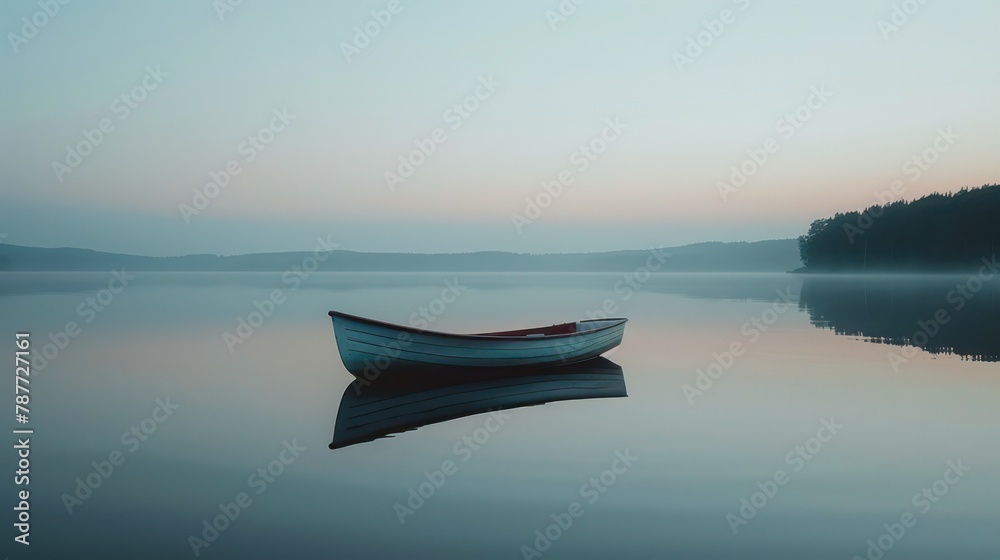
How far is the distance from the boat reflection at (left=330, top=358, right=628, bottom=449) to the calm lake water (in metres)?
0.36

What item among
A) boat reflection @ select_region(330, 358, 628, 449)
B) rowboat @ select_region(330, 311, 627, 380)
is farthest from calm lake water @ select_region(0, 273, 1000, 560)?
rowboat @ select_region(330, 311, 627, 380)

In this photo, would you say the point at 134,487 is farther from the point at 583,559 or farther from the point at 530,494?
the point at 583,559

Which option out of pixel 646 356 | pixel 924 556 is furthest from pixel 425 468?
pixel 646 356

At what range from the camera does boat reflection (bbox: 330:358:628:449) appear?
40.9 ft

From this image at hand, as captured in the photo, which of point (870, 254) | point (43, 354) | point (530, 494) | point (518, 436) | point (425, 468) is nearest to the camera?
point (530, 494)

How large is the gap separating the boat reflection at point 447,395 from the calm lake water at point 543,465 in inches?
14.0

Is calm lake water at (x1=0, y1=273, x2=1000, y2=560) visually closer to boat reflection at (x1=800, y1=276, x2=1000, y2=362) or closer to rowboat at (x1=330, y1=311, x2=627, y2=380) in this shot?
rowboat at (x1=330, y1=311, x2=627, y2=380)

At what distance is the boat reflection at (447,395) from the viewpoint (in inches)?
490

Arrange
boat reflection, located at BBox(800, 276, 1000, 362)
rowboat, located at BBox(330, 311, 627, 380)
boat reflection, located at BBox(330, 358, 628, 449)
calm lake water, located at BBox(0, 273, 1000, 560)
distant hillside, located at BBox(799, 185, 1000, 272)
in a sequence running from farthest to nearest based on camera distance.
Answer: distant hillside, located at BBox(799, 185, 1000, 272), boat reflection, located at BBox(800, 276, 1000, 362), rowboat, located at BBox(330, 311, 627, 380), boat reflection, located at BBox(330, 358, 628, 449), calm lake water, located at BBox(0, 273, 1000, 560)

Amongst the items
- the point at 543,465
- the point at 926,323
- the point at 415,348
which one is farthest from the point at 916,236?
the point at 543,465

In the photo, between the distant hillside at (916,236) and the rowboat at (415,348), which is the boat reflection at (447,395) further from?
the distant hillside at (916,236)

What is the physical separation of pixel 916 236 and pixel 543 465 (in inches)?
4440

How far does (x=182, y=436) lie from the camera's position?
1171 cm

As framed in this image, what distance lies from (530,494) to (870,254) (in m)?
122
